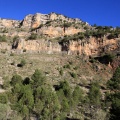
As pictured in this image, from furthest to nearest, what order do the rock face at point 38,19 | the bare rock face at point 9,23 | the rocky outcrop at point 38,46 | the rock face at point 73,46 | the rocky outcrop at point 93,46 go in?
the bare rock face at point 9,23 → the rock face at point 38,19 → the rocky outcrop at point 38,46 → the rock face at point 73,46 → the rocky outcrop at point 93,46

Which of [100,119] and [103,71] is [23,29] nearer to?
[103,71]

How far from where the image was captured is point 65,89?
43438 millimetres

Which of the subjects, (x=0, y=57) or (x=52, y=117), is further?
(x=0, y=57)

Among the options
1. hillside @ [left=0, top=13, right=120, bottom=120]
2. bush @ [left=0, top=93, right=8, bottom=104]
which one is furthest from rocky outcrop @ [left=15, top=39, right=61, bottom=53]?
bush @ [left=0, top=93, right=8, bottom=104]

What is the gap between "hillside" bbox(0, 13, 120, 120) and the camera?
116ft

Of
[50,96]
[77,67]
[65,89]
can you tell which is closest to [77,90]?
[65,89]

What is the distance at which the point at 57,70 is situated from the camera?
60750 mm

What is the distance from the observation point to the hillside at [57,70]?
3522 cm

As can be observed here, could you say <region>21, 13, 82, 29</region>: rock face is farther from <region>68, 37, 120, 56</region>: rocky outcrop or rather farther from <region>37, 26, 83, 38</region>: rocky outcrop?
<region>68, 37, 120, 56</region>: rocky outcrop

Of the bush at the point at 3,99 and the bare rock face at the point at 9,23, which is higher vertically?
the bare rock face at the point at 9,23

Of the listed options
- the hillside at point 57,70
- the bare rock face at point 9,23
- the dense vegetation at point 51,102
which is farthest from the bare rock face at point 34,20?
the dense vegetation at point 51,102

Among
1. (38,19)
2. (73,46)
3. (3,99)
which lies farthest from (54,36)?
(3,99)

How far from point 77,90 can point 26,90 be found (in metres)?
10.3

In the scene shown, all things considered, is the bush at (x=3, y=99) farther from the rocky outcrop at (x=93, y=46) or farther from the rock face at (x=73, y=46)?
the rocky outcrop at (x=93, y=46)
